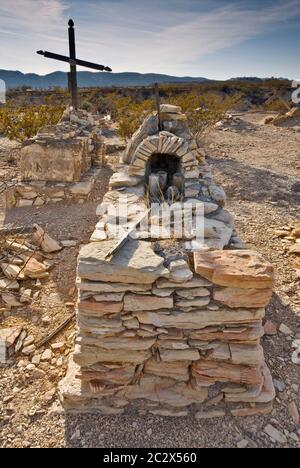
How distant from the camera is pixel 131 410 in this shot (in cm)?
297

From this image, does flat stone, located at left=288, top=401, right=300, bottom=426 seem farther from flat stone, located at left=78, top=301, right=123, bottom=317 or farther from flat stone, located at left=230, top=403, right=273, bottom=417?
flat stone, located at left=78, top=301, right=123, bottom=317

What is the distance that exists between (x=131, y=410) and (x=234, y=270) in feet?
5.29

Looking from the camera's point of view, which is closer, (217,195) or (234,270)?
(234,270)

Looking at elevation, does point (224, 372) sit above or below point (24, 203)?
below

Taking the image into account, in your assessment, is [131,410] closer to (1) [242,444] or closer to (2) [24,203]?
(1) [242,444]

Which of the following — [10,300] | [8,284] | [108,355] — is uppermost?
[108,355]

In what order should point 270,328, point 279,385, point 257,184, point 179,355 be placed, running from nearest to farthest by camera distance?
point 179,355
point 279,385
point 270,328
point 257,184

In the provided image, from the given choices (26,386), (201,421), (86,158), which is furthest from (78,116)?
(201,421)

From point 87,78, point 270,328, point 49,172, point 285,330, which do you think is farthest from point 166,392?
point 87,78

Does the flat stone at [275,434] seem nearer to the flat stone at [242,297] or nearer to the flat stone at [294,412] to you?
the flat stone at [294,412]

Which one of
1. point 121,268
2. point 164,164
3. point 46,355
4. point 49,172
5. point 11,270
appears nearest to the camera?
point 121,268

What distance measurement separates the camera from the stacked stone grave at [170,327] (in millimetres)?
2680

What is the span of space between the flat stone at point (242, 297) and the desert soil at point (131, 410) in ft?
3.66

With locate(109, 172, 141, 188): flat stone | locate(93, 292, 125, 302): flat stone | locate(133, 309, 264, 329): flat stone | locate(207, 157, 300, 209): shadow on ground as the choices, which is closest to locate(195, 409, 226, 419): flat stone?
locate(133, 309, 264, 329): flat stone
